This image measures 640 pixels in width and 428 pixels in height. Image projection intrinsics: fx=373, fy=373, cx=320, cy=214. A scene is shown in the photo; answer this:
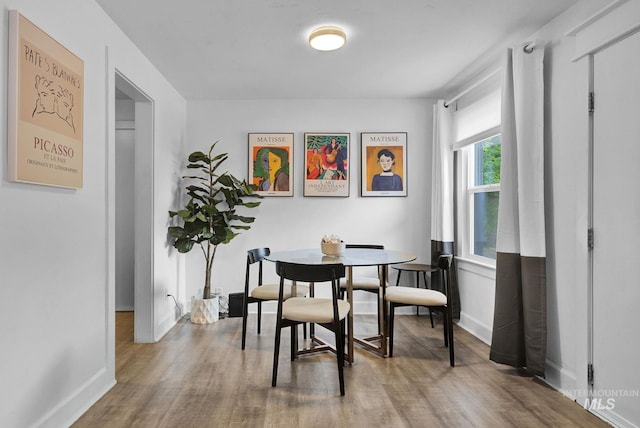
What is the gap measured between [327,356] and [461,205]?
219 centimetres

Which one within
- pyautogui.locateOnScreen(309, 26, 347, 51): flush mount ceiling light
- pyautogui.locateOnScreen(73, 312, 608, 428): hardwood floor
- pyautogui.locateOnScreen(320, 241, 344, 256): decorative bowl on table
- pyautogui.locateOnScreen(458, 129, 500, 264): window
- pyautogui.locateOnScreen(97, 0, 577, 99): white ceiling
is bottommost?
pyautogui.locateOnScreen(73, 312, 608, 428): hardwood floor

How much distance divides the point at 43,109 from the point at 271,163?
2737 mm

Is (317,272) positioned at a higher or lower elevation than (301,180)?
lower

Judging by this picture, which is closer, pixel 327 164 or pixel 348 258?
pixel 348 258

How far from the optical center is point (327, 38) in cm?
277

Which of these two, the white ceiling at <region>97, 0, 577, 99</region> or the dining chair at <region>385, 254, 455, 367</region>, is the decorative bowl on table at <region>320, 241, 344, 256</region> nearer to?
the dining chair at <region>385, 254, 455, 367</region>

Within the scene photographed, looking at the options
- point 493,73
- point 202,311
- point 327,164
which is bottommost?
point 202,311

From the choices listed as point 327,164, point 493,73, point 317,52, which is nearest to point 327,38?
point 317,52

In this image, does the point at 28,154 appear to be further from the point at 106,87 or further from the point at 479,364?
the point at 479,364

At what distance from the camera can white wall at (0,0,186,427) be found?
5.49ft

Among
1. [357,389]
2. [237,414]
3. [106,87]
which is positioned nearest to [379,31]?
[106,87]

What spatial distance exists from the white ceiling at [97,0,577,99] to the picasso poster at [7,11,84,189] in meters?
0.72

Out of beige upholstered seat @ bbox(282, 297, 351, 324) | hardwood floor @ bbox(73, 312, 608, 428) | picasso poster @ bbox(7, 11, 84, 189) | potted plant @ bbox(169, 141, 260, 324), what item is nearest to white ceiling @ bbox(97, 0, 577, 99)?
picasso poster @ bbox(7, 11, 84, 189)

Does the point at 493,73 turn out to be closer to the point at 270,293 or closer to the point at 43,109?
the point at 270,293
